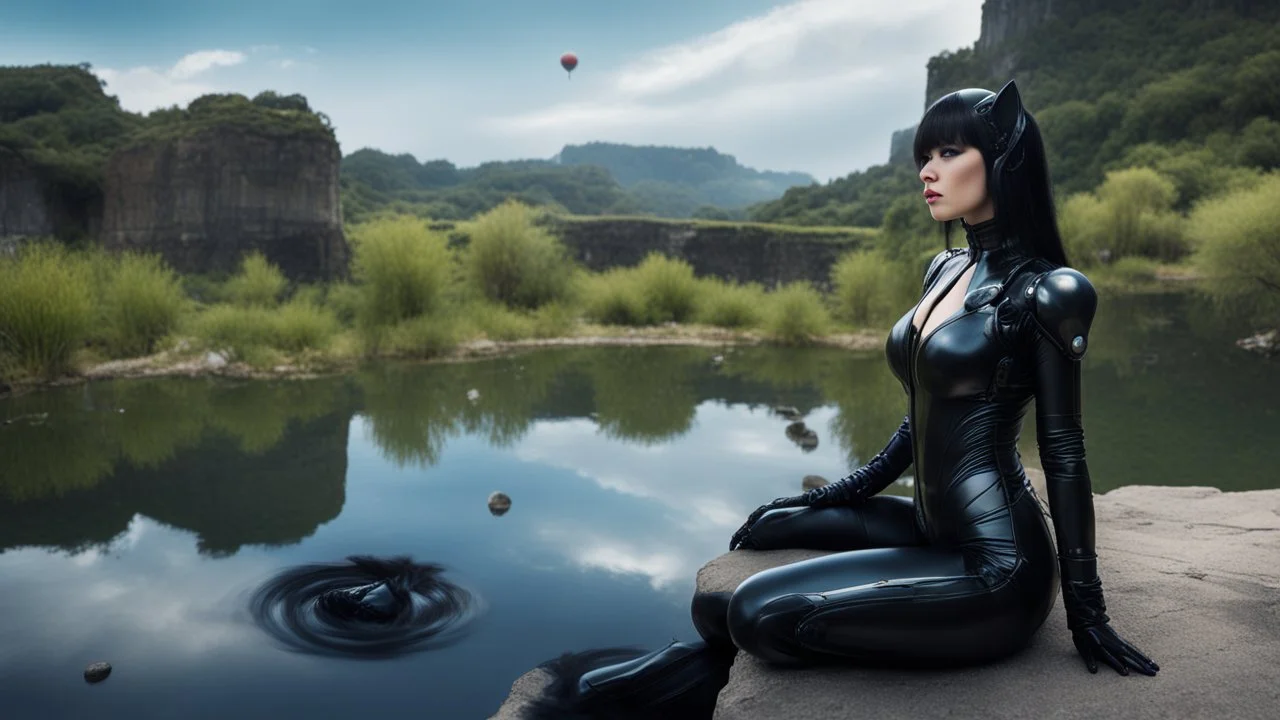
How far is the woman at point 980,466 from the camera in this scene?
1.76 meters

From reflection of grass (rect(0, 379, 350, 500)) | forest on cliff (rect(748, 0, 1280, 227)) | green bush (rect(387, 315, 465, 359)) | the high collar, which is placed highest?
forest on cliff (rect(748, 0, 1280, 227))

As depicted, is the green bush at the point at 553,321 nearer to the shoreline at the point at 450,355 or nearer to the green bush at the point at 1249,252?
the shoreline at the point at 450,355

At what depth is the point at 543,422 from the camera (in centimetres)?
761

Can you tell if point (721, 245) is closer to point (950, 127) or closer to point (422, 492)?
point (422, 492)

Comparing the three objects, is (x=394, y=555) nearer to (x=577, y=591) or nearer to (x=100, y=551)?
(x=577, y=591)

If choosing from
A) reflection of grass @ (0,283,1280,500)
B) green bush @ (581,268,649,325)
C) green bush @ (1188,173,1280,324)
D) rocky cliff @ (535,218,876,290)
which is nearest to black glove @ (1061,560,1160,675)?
reflection of grass @ (0,283,1280,500)

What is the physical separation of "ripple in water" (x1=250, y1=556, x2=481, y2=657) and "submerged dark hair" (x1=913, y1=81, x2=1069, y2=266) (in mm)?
2590

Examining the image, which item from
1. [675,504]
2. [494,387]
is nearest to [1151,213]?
[494,387]

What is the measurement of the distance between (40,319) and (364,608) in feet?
23.0

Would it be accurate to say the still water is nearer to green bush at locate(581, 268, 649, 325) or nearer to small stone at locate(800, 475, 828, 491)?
small stone at locate(800, 475, 828, 491)

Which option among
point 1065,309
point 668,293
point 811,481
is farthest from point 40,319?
point 668,293

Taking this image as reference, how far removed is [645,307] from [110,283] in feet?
27.5

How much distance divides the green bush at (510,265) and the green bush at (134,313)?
20.2ft

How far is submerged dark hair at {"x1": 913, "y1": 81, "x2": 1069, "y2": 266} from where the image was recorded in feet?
6.12
